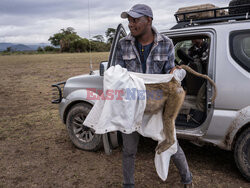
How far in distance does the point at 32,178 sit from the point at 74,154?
74cm

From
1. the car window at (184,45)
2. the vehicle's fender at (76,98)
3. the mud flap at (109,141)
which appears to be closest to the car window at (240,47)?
the car window at (184,45)

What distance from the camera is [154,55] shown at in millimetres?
2350

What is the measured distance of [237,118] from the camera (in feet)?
8.77

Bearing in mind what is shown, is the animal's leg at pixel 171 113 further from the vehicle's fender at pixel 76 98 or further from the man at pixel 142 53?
A: the vehicle's fender at pixel 76 98

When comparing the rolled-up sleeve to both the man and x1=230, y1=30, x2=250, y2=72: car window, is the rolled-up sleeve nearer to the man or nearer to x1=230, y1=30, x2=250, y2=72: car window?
the man

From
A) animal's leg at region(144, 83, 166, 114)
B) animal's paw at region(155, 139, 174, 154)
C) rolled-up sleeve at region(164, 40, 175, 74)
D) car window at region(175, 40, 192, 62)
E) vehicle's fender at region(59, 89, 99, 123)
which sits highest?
car window at region(175, 40, 192, 62)

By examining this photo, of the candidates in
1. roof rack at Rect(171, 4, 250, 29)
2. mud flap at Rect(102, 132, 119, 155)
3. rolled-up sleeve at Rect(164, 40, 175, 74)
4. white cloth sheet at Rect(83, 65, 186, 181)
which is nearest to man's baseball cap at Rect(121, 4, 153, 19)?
rolled-up sleeve at Rect(164, 40, 175, 74)

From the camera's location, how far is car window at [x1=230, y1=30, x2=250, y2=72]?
2.73 metres

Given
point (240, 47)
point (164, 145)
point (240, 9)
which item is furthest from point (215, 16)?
point (164, 145)

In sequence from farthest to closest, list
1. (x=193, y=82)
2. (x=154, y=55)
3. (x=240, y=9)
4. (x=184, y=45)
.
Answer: (x=184, y=45)
(x=193, y=82)
(x=240, y=9)
(x=154, y=55)

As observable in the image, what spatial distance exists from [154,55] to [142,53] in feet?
0.46

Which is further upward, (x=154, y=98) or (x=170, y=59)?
(x=170, y=59)

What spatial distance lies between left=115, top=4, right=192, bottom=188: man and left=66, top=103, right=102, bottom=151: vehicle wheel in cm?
121

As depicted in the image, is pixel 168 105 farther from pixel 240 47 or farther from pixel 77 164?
pixel 77 164
